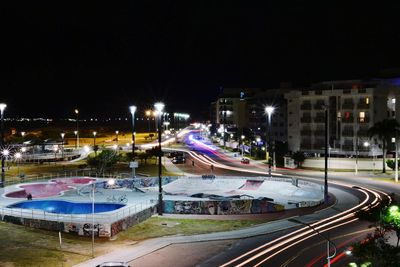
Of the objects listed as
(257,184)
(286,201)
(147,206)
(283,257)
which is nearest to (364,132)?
(257,184)

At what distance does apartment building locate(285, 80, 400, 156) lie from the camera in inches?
3627

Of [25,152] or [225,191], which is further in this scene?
[25,152]

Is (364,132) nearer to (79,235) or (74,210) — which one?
(74,210)

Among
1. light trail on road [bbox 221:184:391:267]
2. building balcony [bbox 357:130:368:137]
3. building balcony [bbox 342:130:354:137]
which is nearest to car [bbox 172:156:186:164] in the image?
building balcony [bbox 342:130:354:137]

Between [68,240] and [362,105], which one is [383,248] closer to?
[68,240]

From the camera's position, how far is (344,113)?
94.9 meters

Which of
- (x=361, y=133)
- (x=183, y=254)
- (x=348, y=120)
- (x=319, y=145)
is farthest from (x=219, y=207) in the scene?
(x=319, y=145)

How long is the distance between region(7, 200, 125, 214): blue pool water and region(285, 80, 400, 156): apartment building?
5449cm

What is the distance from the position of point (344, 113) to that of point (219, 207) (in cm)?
6056

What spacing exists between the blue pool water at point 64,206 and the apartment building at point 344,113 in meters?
54.5

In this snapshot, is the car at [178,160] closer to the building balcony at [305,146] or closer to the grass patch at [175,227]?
the building balcony at [305,146]

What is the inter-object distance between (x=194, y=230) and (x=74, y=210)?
47.9 feet

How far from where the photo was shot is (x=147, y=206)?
4131 centimetres

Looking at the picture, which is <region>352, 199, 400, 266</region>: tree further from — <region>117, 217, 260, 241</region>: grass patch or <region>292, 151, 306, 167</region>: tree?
<region>292, 151, 306, 167</region>: tree
